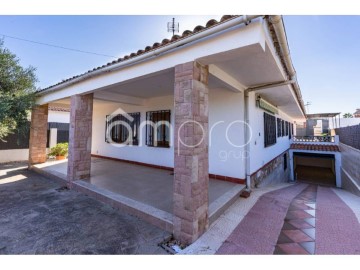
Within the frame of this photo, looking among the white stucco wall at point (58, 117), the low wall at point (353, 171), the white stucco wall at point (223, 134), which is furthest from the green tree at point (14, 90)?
the low wall at point (353, 171)

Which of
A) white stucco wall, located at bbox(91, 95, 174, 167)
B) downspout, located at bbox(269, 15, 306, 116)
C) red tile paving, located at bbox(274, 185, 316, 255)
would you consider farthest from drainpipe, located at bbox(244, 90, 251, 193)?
white stucco wall, located at bbox(91, 95, 174, 167)

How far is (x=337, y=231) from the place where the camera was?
10.5 feet

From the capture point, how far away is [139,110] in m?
8.61

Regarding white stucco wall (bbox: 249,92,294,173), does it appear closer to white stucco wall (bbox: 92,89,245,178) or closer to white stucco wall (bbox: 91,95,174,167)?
white stucco wall (bbox: 92,89,245,178)

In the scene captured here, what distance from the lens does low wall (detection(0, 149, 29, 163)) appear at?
10.1 meters

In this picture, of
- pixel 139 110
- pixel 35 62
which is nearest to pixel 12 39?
pixel 35 62

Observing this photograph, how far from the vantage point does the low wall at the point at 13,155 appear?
10109 millimetres

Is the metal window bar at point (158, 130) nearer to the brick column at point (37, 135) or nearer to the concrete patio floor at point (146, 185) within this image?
the concrete patio floor at point (146, 185)

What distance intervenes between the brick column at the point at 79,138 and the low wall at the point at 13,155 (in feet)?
25.4

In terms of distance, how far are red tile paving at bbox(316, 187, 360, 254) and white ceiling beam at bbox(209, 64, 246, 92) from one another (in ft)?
12.0

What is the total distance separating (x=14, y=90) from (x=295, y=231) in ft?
33.0

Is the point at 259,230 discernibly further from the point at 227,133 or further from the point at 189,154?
the point at 227,133
